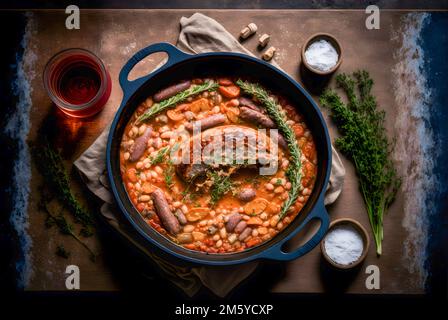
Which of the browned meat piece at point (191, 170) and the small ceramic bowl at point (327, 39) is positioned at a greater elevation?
the small ceramic bowl at point (327, 39)

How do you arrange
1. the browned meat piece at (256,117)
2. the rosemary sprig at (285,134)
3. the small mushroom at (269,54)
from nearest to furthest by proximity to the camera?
the rosemary sprig at (285,134)
the browned meat piece at (256,117)
the small mushroom at (269,54)

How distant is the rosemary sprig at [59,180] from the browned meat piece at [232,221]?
3.75 feet

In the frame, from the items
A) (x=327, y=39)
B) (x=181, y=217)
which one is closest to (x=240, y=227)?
(x=181, y=217)

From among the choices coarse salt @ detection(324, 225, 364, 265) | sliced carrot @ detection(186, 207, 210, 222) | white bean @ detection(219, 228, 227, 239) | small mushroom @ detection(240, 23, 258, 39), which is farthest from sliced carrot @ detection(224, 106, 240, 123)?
coarse salt @ detection(324, 225, 364, 265)

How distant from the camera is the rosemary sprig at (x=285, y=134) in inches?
137

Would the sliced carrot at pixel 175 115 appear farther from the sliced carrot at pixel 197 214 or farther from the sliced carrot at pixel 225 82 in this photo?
the sliced carrot at pixel 197 214

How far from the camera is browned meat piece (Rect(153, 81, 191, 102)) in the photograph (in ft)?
11.9

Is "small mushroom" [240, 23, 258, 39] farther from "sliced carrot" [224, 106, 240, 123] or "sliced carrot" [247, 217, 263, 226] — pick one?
"sliced carrot" [247, 217, 263, 226]

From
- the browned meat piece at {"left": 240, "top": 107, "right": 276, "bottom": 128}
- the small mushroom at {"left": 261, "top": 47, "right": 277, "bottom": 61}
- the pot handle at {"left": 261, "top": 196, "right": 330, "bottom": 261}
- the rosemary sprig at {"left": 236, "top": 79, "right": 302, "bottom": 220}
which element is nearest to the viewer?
the pot handle at {"left": 261, "top": 196, "right": 330, "bottom": 261}

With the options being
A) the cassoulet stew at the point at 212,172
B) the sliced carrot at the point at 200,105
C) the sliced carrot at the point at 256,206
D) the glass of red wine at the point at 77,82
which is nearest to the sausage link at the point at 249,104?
the cassoulet stew at the point at 212,172

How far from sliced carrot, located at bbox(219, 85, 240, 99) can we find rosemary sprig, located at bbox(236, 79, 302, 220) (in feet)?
0.19

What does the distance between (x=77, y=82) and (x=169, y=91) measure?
2.51ft

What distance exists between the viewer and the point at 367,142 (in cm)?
369
